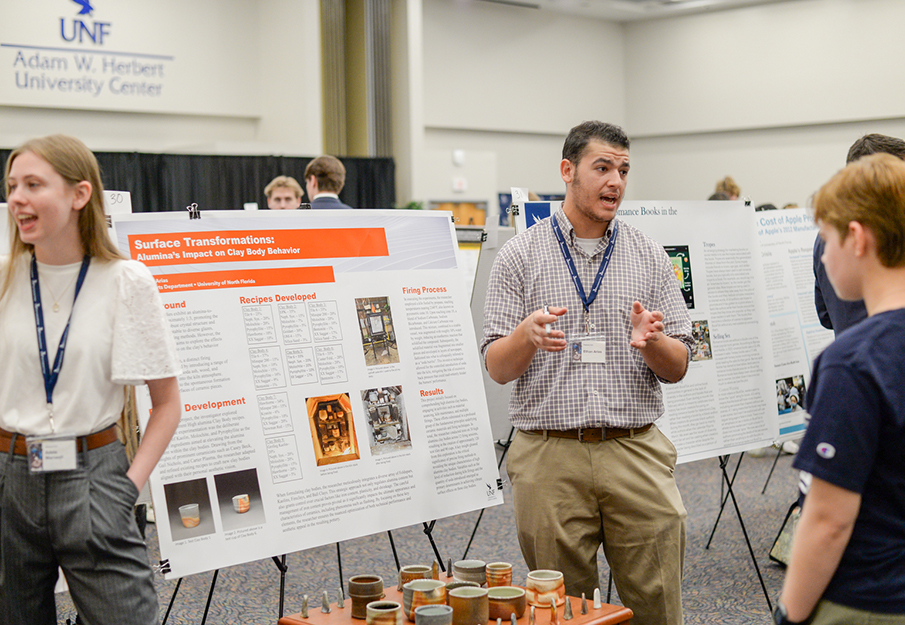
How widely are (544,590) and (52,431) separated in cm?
109

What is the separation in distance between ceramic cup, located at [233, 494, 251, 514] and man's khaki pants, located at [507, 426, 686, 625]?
2.33ft

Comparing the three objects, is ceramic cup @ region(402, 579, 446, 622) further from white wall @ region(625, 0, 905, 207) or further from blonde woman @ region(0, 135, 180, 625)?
white wall @ region(625, 0, 905, 207)

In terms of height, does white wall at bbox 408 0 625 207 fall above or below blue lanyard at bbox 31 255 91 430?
above

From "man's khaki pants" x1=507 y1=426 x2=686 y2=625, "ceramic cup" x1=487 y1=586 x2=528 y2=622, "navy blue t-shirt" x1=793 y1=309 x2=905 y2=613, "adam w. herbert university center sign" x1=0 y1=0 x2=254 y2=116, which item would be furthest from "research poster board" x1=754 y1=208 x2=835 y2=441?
"adam w. herbert university center sign" x1=0 y1=0 x2=254 y2=116

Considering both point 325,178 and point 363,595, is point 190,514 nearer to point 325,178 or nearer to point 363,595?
point 363,595

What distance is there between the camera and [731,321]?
352 centimetres

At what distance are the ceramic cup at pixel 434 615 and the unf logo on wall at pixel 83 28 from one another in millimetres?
9347

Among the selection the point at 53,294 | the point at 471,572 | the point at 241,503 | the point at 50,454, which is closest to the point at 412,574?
the point at 471,572

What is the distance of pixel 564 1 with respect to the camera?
13.0 metres

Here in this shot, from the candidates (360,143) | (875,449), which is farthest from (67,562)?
(360,143)

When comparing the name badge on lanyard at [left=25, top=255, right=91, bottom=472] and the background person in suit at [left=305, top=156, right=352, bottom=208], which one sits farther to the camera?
the background person in suit at [left=305, top=156, right=352, bottom=208]

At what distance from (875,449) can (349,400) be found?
1.47 meters

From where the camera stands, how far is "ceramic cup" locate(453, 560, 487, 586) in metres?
2.09

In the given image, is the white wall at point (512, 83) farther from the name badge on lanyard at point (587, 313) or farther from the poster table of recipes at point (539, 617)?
the poster table of recipes at point (539, 617)
